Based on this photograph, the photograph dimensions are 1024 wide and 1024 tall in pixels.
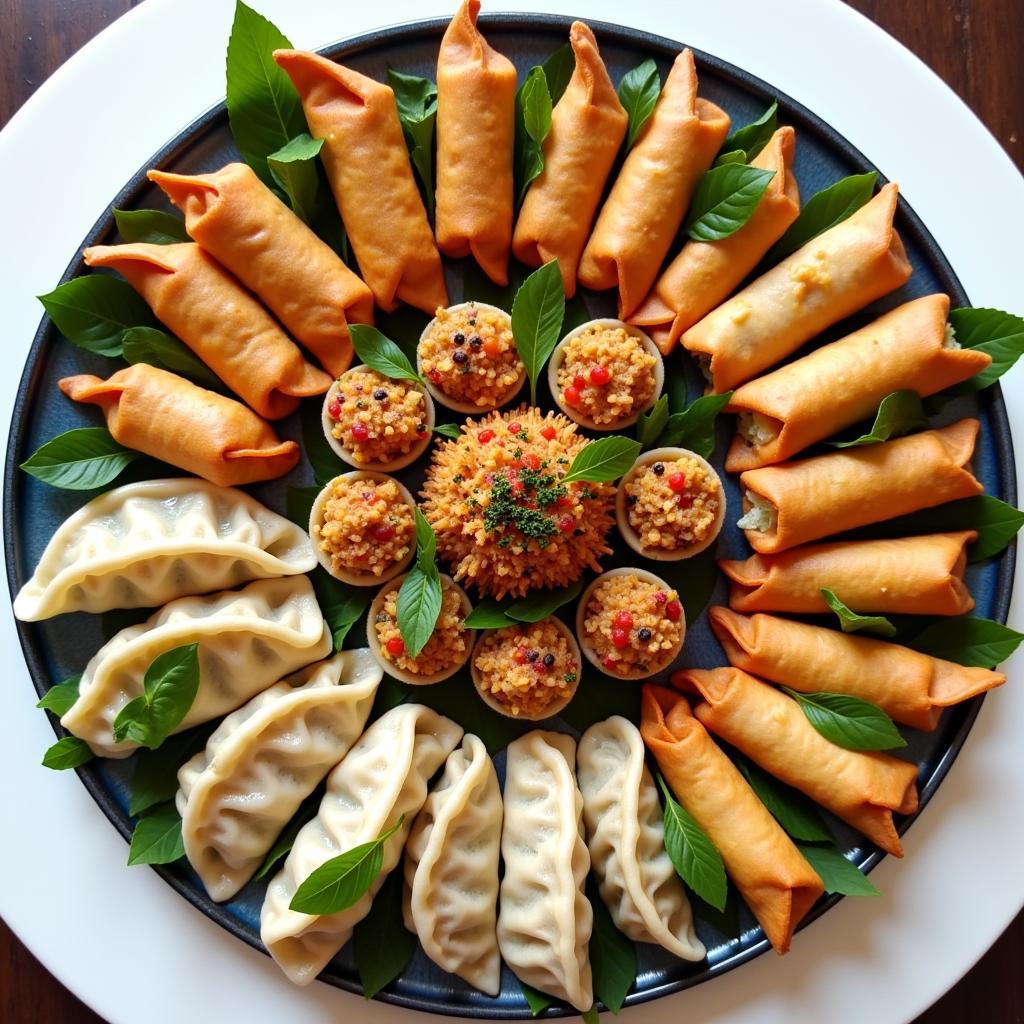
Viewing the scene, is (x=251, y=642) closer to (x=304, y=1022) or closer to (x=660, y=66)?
(x=304, y=1022)

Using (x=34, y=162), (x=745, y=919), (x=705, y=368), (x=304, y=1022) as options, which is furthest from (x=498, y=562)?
(x=34, y=162)

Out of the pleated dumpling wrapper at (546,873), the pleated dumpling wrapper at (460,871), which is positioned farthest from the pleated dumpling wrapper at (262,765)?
the pleated dumpling wrapper at (546,873)

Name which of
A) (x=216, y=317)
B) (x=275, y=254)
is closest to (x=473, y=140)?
(x=275, y=254)

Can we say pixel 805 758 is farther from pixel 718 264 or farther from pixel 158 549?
pixel 158 549

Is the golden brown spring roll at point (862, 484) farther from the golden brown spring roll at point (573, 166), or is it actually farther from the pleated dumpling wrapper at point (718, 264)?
the golden brown spring roll at point (573, 166)

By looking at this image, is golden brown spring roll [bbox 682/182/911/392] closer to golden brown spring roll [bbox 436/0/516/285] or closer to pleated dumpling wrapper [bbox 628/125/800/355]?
pleated dumpling wrapper [bbox 628/125/800/355]

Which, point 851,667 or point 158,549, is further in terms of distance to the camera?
point 851,667

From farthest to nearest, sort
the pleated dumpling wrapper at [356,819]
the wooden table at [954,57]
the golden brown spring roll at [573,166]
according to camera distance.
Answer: the wooden table at [954,57]
the golden brown spring roll at [573,166]
the pleated dumpling wrapper at [356,819]
